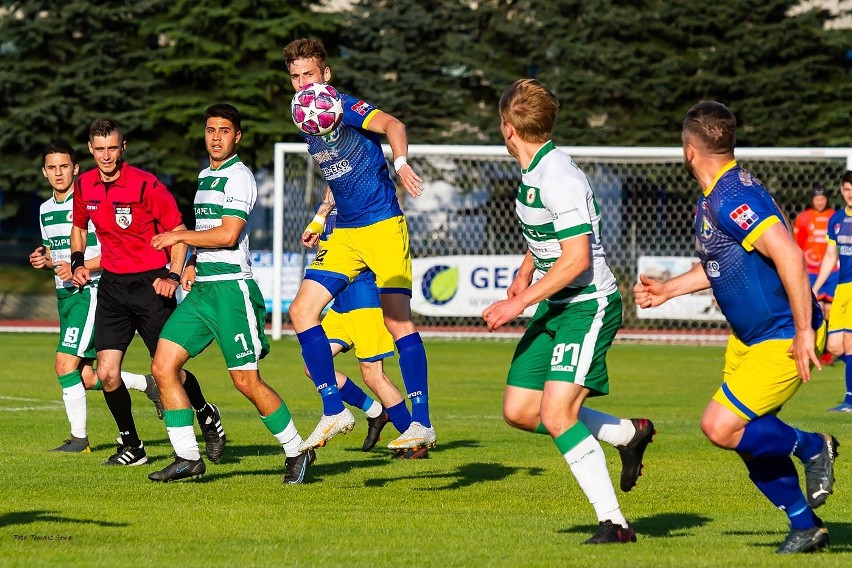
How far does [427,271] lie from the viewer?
1007 inches

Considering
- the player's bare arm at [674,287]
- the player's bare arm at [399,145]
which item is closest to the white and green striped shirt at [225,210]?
the player's bare arm at [399,145]

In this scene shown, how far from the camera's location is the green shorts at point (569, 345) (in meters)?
6.54

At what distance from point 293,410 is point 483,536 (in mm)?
7055

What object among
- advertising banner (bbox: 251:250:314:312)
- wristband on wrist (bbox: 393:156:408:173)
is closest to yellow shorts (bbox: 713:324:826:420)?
wristband on wrist (bbox: 393:156:408:173)

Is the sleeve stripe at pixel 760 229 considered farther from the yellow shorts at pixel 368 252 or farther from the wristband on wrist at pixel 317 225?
the wristband on wrist at pixel 317 225

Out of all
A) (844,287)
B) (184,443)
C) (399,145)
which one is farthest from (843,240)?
(184,443)

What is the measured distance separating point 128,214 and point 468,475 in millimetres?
2854

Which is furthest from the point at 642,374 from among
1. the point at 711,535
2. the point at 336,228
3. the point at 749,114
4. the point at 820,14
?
the point at 820,14

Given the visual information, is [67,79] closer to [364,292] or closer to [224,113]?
[364,292]

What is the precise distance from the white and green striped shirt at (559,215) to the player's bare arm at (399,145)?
104cm

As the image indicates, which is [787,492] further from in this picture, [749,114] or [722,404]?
[749,114]

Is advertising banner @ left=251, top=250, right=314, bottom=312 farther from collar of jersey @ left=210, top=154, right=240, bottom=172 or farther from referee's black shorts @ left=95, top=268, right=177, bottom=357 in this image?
collar of jersey @ left=210, top=154, right=240, bottom=172

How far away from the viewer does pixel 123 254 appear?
9391mm

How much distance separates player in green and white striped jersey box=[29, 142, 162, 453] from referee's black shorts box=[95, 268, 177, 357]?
722 mm
